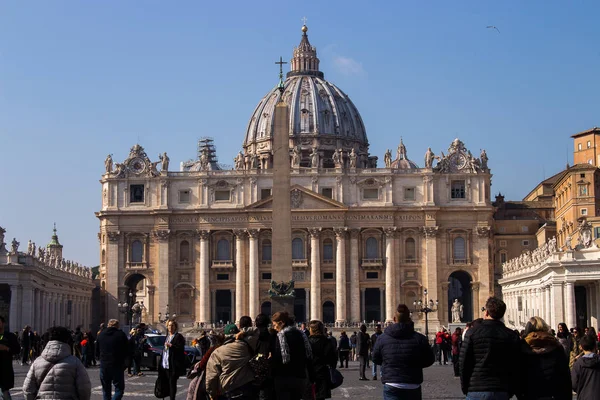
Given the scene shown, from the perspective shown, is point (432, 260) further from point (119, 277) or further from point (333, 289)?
point (119, 277)

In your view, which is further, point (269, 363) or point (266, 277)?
point (266, 277)

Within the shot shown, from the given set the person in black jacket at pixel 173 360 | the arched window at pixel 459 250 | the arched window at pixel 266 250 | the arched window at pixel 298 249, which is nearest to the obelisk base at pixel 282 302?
the person in black jacket at pixel 173 360

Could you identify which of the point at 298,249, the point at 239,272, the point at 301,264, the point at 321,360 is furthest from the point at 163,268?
the point at 321,360

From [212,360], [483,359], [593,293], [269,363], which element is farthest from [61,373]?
[593,293]

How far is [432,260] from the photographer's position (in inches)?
3743

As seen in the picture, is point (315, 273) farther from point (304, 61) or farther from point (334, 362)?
point (334, 362)

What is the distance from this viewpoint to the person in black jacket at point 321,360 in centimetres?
1670

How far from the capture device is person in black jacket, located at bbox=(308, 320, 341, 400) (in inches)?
658

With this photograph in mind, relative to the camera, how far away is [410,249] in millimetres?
96500

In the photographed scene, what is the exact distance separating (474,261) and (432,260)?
139 inches

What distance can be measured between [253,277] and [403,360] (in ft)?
266

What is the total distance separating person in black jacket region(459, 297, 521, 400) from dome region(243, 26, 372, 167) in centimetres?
10860

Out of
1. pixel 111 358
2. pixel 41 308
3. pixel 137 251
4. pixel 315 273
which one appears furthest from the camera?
pixel 137 251

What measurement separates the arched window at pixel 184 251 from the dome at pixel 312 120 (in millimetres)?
26783
